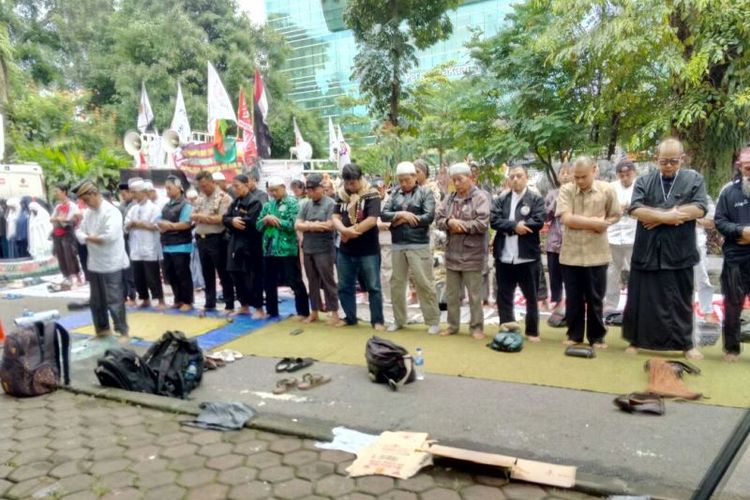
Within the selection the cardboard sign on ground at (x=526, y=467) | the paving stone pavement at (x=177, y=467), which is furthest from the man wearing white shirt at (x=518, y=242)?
the paving stone pavement at (x=177, y=467)

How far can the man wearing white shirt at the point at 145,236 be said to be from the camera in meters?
7.69

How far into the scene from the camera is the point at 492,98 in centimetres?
1234

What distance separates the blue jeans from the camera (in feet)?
20.9

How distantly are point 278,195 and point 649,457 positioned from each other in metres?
4.94

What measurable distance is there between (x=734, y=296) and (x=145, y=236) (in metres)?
6.95

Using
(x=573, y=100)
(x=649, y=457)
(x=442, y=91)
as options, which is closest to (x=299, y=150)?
(x=442, y=91)

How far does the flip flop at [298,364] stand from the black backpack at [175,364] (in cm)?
81

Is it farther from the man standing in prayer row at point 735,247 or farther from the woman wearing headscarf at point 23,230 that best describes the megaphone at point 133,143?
the man standing in prayer row at point 735,247

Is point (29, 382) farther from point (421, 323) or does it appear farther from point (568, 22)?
point (568, 22)

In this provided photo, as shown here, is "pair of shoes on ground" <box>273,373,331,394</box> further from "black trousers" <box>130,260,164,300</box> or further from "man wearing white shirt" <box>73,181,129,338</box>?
"black trousers" <box>130,260,164,300</box>

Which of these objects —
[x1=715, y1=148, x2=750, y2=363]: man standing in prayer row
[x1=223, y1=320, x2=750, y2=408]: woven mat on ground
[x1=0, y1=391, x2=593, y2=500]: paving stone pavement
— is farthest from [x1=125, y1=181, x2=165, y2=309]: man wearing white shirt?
[x1=715, y1=148, x2=750, y2=363]: man standing in prayer row

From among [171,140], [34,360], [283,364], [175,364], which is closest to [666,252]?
[283,364]

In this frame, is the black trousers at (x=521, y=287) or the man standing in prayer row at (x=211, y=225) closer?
the black trousers at (x=521, y=287)

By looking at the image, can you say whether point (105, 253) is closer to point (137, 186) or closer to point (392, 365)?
point (137, 186)
